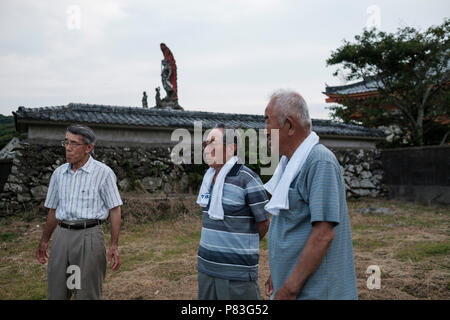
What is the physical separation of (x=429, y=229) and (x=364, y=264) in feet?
9.70

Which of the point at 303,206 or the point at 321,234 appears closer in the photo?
the point at 321,234

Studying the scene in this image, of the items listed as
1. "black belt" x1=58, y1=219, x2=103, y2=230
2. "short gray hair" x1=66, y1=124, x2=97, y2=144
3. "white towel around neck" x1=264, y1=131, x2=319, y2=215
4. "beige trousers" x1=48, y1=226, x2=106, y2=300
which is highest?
"short gray hair" x1=66, y1=124, x2=97, y2=144

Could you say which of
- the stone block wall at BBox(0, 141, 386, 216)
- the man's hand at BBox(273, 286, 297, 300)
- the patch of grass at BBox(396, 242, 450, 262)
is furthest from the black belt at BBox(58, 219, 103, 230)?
the stone block wall at BBox(0, 141, 386, 216)

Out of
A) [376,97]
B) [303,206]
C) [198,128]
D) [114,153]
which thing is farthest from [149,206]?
[376,97]

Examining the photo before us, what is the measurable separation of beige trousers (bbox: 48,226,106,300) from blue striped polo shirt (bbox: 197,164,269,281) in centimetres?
78

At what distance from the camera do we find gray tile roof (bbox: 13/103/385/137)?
24.7 feet

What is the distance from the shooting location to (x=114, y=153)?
26.9 ft

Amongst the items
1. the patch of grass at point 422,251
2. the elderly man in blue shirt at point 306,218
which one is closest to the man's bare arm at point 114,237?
the elderly man in blue shirt at point 306,218

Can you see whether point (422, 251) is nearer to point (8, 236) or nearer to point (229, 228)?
point (229, 228)

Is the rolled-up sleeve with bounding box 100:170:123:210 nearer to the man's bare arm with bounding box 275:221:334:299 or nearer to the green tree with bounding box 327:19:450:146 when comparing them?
the man's bare arm with bounding box 275:221:334:299

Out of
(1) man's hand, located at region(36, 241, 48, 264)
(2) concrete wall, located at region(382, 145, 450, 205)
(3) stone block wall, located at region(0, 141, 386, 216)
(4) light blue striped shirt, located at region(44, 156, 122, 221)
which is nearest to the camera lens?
(4) light blue striped shirt, located at region(44, 156, 122, 221)

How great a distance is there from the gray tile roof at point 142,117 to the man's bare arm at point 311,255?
5499 millimetres
